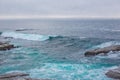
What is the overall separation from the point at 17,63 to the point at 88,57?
10.6 metres

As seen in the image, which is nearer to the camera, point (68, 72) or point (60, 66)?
point (68, 72)

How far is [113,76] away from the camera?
26.2 meters

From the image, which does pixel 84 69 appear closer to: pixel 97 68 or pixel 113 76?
pixel 97 68

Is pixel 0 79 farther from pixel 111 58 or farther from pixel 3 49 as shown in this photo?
pixel 3 49

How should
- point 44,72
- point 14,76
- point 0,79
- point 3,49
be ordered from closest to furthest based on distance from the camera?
1. point 0,79
2. point 14,76
3. point 44,72
4. point 3,49

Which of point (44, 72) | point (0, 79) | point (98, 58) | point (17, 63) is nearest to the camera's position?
point (0, 79)

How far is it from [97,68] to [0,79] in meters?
12.6

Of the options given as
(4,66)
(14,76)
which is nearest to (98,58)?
(4,66)

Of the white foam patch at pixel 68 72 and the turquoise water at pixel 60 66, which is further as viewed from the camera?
the turquoise water at pixel 60 66

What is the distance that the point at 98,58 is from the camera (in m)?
38.4

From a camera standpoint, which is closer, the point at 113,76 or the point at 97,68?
the point at 113,76

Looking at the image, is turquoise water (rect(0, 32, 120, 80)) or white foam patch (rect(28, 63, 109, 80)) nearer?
white foam patch (rect(28, 63, 109, 80))

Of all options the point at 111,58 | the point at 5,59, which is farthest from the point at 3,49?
the point at 111,58

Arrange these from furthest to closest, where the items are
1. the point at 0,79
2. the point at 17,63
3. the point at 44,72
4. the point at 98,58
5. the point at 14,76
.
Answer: the point at 98,58 < the point at 17,63 < the point at 44,72 < the point at 14,76 < the point at 0,79
